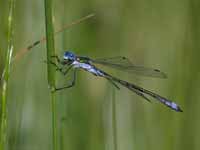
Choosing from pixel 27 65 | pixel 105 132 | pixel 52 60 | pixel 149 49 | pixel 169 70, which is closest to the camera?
pixel 52 60

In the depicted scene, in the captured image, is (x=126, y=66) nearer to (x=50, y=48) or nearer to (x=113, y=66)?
(x=113, y=66)

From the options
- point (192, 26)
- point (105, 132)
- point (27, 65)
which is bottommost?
point (105, 132)

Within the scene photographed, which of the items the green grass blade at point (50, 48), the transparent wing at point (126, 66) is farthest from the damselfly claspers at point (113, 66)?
the green grass blade at point (50, 48)

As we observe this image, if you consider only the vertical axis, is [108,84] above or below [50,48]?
below

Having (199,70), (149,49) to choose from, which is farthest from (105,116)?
(149,49)

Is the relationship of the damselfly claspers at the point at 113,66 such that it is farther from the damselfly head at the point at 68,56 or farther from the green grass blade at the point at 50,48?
the green grass blade at the point at 50,48

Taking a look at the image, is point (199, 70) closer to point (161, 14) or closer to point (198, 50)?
point (198, 50)

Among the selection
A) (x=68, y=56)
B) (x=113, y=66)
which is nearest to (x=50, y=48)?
(x=68, y=56)

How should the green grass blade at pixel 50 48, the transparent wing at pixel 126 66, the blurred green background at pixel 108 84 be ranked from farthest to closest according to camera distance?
1. the transparent wing at pixel 126 66
2. the blurred green background at pixel 108 84
3. the green grass blade at pixel 50 48
